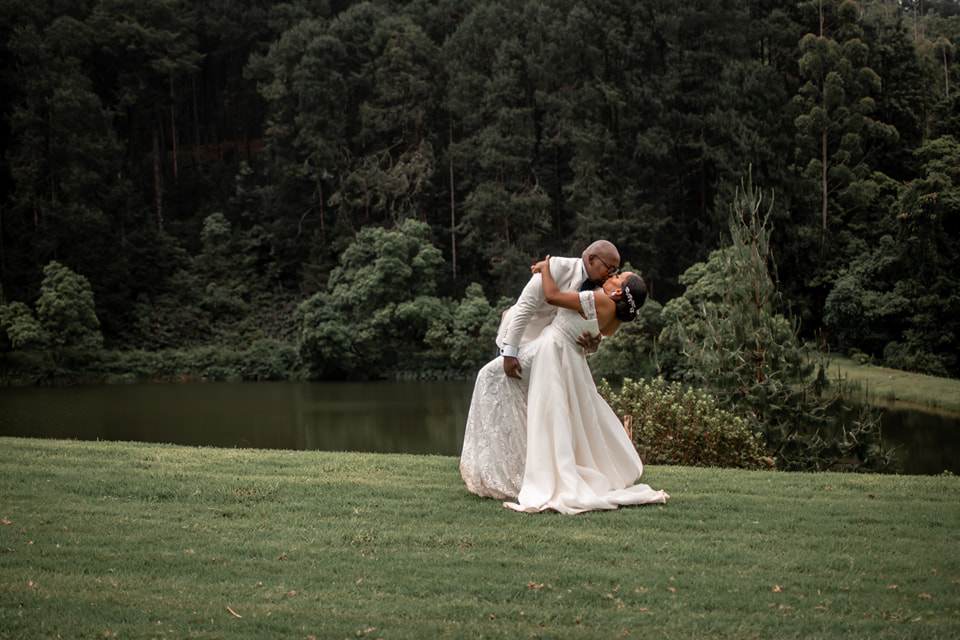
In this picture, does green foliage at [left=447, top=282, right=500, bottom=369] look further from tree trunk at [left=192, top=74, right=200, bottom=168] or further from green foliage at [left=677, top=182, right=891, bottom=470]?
tree trunk at [left=192, top=74, right=200, bottom=168]

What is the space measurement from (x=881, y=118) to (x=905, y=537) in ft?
99.8

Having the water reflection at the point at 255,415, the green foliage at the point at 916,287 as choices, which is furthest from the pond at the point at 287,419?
the green foliage at the point at 916,287

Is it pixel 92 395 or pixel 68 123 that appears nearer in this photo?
pixel 92 395

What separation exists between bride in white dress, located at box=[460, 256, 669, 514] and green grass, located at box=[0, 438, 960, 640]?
238mm

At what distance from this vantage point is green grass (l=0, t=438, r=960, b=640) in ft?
12.0

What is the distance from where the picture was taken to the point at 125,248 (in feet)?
104

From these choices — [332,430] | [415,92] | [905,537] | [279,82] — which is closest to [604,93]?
[415,92]

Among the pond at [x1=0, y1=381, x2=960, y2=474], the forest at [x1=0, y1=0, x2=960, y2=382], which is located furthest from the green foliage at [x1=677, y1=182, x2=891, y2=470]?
the forest at [x1=0, y1=0, x2=960, y2=382]

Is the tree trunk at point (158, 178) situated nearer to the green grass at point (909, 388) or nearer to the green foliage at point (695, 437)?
the green grass at point (909, 388)

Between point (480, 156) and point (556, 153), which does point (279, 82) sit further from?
point (556, 153)

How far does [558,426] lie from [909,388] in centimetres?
1781

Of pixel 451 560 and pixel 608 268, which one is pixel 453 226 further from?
pixel 451 560

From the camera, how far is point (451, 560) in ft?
14.9

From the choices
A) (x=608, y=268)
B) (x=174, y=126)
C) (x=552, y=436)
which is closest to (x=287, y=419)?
(x=552, y=436)
